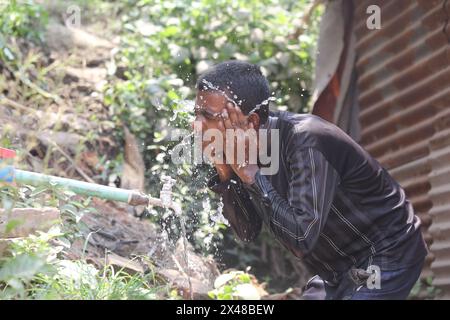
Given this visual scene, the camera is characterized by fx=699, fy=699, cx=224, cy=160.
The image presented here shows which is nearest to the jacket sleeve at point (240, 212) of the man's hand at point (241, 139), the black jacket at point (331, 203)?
the black jacket at point (331, 203)

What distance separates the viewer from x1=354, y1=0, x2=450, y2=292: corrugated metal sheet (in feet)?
14.0

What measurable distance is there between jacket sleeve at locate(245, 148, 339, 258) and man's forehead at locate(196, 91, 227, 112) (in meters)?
0.32

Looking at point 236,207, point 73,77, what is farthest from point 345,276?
point 73,77

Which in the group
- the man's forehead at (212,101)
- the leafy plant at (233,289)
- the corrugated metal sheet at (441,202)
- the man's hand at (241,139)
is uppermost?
the man's forehead at (212,101)

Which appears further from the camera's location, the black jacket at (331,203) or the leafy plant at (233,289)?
the leafy plant at (233,289)

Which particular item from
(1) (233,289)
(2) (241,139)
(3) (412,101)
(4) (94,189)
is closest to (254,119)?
(2) (241,139)

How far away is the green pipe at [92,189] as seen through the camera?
3.06m

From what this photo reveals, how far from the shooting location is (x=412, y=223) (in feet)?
8.91

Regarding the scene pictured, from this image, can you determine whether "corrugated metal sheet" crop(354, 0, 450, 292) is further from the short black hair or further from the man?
the short black hair

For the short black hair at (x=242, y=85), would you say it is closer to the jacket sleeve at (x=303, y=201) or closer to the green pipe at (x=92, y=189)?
the jacket sleeve at (x=303, y=201)

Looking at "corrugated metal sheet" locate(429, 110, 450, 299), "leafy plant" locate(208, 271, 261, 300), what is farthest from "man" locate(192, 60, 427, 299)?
"corrugated metal sheet" locate(429, 110, 450, 299)

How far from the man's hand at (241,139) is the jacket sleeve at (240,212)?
27 centimetres

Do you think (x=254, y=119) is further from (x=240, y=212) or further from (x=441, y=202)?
(x=441, y=202)

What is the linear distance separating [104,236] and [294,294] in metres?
1.43
